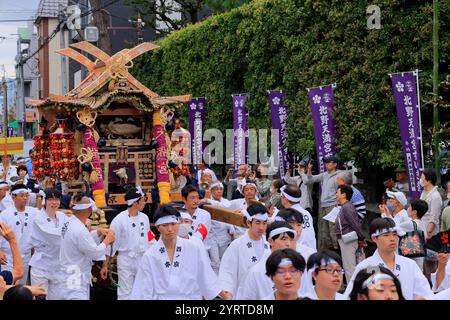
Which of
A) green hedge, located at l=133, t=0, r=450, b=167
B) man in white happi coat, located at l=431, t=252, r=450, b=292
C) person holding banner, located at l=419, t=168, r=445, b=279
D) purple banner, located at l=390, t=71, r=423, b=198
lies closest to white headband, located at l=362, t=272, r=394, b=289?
man in white happi coat, located at l=431, t=252, r=450, b=292

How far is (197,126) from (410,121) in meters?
9.17

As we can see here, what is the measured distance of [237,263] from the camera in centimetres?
848

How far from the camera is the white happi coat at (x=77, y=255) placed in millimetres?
9727

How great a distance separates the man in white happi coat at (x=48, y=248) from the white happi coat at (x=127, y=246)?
1.01 m

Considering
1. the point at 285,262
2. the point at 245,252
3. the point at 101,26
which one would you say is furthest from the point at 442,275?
the point at 101,26

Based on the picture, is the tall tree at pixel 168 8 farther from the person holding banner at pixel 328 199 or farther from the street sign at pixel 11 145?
the person holding banner at pixel 328 199

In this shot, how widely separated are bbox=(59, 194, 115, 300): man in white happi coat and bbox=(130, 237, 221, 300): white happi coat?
6.25 ft

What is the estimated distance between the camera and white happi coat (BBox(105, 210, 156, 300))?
11484 millimetres

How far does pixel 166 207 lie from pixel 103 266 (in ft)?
12.1

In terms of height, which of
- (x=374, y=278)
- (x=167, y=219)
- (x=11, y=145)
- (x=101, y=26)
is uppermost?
(x=101, y=26)

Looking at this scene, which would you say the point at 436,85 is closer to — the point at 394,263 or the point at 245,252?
the point at 245,252

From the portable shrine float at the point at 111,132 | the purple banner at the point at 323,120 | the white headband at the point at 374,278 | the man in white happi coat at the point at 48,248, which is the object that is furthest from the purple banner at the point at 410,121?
the white headband at the point at 374,278

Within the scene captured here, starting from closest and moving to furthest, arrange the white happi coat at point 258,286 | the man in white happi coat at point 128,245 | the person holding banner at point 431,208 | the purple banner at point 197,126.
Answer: the white happi coat at point 258,286 → the person holding banner at point 431,208 → the man in white happi coat at point 128,245 → the purple banner at point 197,126

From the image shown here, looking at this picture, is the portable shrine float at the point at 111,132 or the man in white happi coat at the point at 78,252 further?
the portable shrine float at the point at 111,132
